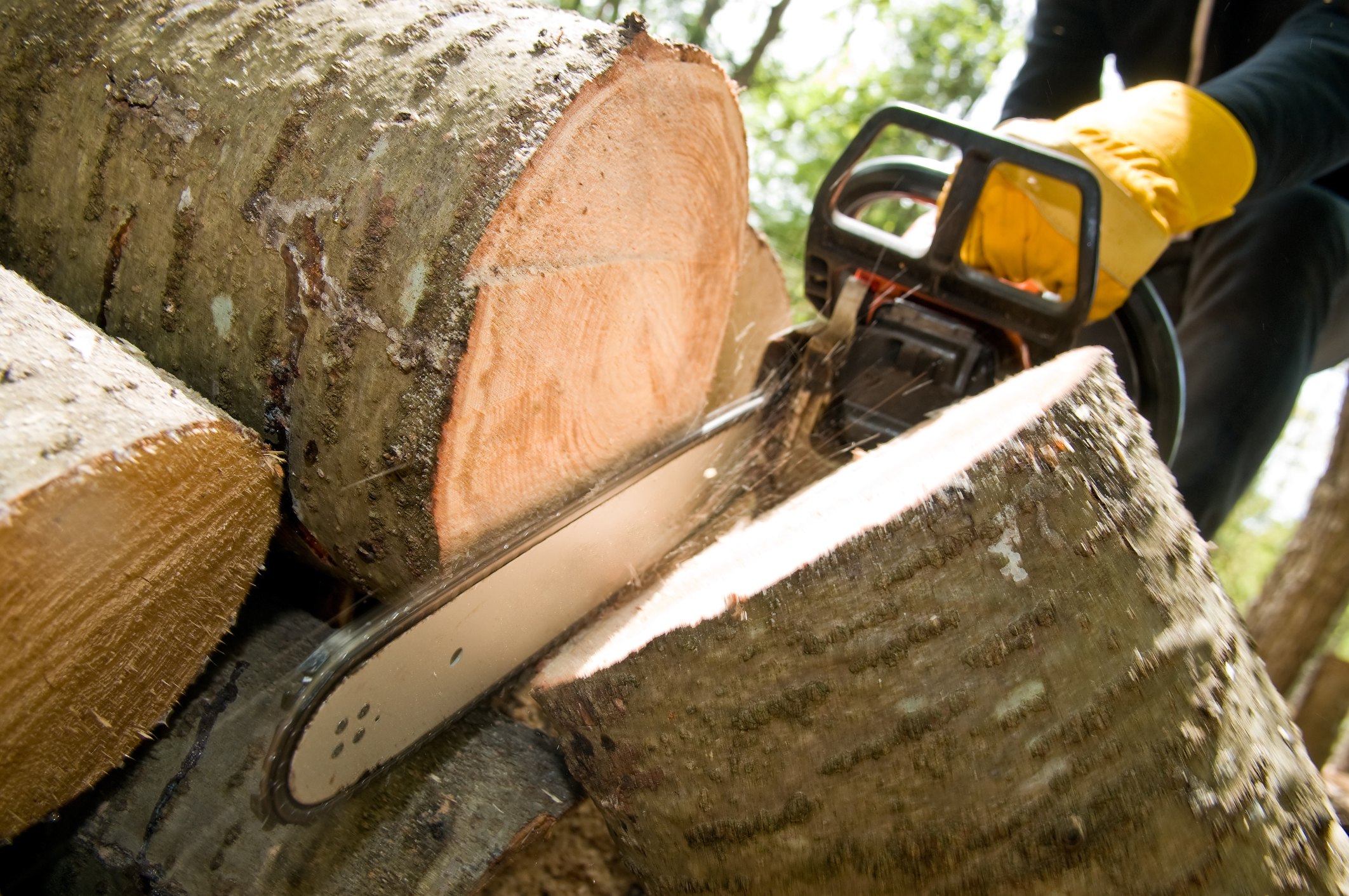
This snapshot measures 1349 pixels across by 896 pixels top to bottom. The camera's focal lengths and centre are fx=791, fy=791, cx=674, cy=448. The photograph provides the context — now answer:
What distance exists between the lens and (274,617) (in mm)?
1294

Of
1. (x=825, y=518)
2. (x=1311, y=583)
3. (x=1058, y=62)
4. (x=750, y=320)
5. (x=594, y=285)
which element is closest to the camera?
(x=825, y=518)

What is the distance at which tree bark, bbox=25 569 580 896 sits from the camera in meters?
1.04

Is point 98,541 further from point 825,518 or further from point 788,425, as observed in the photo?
point 788,425

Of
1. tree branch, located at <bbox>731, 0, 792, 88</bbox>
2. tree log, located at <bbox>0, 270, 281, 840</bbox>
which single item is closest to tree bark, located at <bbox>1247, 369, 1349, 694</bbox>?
tree log, located at <bbox>0, 270, 281, 840</bbox>

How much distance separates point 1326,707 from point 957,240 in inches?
123

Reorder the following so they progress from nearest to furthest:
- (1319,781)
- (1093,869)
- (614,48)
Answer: (1093,869), (1319,781), (614,48)

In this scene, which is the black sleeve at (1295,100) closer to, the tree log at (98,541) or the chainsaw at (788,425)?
the chainsaw at (788,425)

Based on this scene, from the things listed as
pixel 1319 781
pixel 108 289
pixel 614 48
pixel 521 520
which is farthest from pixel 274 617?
pixel 1319 781

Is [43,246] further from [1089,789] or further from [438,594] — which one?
[1089,789]

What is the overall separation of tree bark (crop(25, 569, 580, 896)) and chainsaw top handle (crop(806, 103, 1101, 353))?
1026 mm

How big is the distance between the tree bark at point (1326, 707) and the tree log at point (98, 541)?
381 cm

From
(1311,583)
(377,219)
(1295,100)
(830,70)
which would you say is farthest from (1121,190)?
(830,70)

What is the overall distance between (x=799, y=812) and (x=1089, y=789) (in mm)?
313

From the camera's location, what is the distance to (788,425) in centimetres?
153
